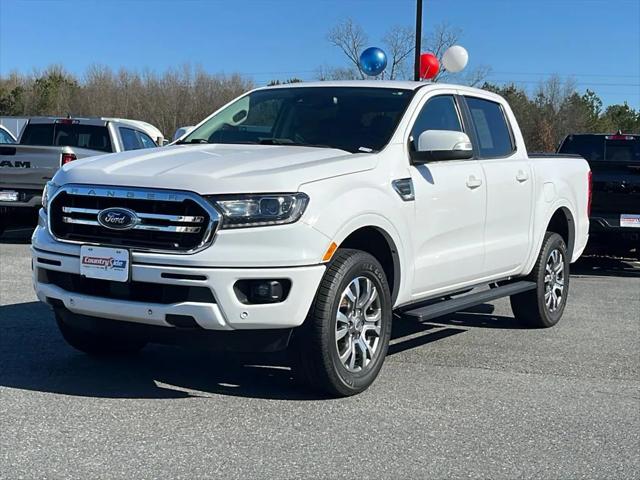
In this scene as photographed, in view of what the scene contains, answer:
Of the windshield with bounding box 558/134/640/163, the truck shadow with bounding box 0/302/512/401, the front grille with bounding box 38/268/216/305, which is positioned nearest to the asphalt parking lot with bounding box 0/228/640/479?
the truck shadow with bounding box 0/302/512/401

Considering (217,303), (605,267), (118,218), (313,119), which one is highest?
(313,119)

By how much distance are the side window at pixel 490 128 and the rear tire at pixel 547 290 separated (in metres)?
1.04

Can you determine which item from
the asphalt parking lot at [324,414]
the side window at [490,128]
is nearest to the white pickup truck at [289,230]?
the side window at [490,128]

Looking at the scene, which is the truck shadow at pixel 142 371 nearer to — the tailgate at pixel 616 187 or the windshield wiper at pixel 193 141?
the windshield wiper at pixel 193 141

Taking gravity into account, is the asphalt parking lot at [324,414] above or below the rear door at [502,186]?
below

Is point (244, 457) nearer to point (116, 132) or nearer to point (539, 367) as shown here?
point (539, 367)

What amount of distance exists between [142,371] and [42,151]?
23.2 feet

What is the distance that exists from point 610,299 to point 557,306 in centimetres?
186

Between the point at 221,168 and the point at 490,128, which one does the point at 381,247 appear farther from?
the point at 490,128

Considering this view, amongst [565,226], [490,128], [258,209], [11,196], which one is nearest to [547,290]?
[565,226]

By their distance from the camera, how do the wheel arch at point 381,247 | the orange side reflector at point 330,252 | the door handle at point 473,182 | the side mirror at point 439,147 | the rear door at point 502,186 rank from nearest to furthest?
the orange side reflector at point 330,252
the wheel arch at point 381,247
the side mirror at point 439,147
the door handle at point 473,182
the rear door at point 502,186

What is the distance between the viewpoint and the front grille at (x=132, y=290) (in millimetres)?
4445

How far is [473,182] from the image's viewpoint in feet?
20.1

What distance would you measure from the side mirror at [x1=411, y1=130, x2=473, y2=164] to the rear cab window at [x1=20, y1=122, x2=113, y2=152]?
8402 millimetres
